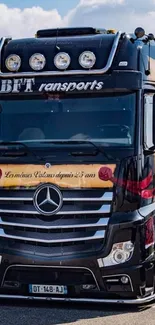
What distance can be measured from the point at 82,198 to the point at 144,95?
1.39m

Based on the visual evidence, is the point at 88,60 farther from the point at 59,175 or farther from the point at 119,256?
the point at 119,256

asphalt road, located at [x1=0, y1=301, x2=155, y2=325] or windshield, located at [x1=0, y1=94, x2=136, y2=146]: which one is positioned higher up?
windshield, located at [x1=0, y1=94, x2=136, y2=146]

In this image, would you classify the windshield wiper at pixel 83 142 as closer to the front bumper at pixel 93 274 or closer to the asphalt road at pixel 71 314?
the front bumper at pixel 93 274

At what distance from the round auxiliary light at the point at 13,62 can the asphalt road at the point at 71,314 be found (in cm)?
281

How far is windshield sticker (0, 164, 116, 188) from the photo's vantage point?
6586mm

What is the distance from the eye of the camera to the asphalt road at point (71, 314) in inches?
250

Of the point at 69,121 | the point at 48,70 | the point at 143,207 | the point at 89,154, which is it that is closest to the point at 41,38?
the point at 48,70

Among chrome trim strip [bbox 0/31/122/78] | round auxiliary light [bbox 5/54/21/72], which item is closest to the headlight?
chrome trim strip [bbox 0/31/122/78]

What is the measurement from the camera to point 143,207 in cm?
675

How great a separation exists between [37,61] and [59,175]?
4.64 ft

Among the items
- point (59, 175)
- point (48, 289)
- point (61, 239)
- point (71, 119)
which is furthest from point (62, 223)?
point (71, 119)

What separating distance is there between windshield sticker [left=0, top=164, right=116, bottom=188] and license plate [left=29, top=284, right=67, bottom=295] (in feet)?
3.81

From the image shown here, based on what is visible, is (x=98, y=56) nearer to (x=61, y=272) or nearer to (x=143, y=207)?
(x=143, y=207)

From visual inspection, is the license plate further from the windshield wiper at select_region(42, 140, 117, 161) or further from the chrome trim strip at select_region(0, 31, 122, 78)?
the chrome trim strip at select_region(0, 31, 122, 78)
